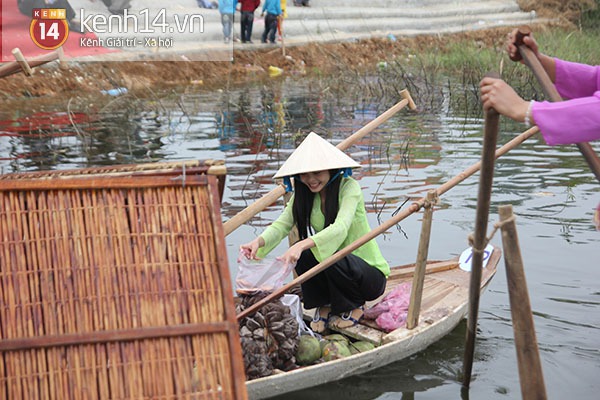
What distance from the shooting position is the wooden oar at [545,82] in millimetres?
2891

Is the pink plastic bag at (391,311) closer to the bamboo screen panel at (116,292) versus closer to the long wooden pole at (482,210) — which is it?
the long wooden pole at (482,210)

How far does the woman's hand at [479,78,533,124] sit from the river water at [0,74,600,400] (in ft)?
6.35

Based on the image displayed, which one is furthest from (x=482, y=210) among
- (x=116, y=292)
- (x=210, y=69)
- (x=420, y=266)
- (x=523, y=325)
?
(x=210, y=69)

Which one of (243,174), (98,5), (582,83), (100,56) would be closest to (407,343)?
(582,83)

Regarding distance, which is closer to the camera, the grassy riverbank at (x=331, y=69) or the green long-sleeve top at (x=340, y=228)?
the green long-sleeve top at (x=340, y=228)

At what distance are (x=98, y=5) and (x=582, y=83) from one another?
13587 millimetres

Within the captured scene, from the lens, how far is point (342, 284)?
4.61 m

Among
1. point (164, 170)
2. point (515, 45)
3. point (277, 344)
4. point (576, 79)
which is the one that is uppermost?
point (515, 45)

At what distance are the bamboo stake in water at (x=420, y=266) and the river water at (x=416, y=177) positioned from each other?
0.98 ft

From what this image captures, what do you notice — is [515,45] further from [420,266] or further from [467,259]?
[467,259]

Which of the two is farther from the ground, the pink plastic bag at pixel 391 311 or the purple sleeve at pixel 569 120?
the purple sleeve at pixel 569 120

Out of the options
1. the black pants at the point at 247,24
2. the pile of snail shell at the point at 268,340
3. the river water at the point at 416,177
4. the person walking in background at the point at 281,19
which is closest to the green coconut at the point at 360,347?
the river water at the point at 416,177

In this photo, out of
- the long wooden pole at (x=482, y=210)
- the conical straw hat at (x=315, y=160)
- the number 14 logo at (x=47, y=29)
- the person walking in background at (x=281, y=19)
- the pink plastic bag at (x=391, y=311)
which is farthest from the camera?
the person walking in background at (x=281, y=19)

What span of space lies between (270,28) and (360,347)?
1406 cm
